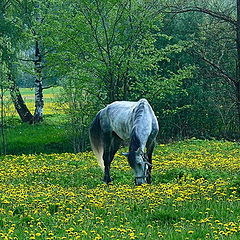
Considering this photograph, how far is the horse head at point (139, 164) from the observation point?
12.6 m

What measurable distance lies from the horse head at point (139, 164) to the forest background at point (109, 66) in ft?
16.3

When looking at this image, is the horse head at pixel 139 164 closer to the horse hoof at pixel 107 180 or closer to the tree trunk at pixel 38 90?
the horse hoof at pixel 107 180

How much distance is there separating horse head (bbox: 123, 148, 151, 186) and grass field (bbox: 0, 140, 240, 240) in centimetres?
53

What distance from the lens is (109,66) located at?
2453 centimetres

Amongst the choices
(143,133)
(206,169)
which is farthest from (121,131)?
(206,169)

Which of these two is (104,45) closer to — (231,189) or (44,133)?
(44,133)

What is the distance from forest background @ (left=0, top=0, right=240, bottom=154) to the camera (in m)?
24.3

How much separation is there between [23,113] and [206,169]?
80.2 ft

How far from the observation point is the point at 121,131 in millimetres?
15031

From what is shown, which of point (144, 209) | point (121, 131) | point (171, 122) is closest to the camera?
point (144, 209)

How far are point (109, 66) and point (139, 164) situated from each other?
12.5 meters

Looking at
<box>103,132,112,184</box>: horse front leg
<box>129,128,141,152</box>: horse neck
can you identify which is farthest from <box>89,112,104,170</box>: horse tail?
<box>129,128,141,152</box>: horse neck

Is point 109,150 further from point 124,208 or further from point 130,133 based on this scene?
point 124,208

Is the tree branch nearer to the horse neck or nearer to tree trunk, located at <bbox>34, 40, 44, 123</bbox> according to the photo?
the horse neck
